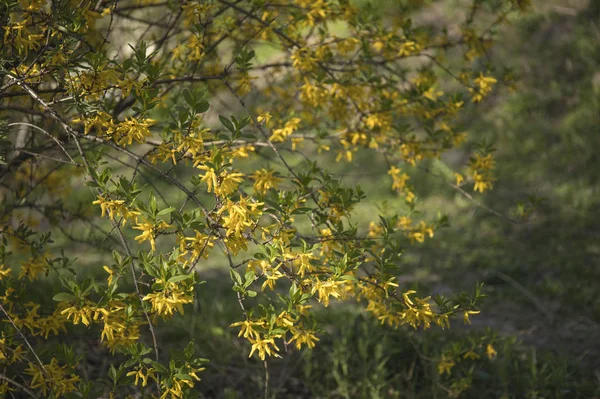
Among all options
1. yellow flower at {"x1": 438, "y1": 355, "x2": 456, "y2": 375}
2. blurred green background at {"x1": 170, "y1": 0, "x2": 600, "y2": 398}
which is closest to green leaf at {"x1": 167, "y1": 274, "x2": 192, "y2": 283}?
blurred green background at {"x1": 170, "y1": 0, "x2": 600, "y2": 398}

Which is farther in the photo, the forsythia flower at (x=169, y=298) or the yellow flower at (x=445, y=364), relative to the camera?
the yellow flower at (x=445, y=364)

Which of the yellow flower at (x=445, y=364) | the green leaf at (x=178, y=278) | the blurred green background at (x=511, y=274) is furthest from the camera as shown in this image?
the blurred green background at (x=511, y=274)

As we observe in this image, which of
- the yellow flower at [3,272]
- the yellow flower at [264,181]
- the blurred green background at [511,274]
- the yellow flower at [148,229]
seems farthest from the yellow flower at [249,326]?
the blurred green background at [511,274]

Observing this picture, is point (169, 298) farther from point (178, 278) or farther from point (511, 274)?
point (511, 274)

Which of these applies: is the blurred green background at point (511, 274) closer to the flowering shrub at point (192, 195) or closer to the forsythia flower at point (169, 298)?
the flowering shrub at point (192, 195)

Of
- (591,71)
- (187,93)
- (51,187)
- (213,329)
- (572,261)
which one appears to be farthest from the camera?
(591,71)

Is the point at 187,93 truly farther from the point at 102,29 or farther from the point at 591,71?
the point at 591,71

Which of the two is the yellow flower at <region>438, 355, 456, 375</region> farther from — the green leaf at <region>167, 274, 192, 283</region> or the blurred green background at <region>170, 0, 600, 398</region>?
the green leaf at <region>167, 274, 192, 283</region>

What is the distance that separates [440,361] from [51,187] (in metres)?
2.41

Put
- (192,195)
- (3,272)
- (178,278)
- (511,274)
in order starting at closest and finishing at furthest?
1. (178,278)
2. (192,195)
3. (3,272)
4. (511,274)

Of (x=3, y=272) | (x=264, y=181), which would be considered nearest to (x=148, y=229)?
(x=264, y=181)

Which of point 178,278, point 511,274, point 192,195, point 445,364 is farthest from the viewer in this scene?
point 511,274

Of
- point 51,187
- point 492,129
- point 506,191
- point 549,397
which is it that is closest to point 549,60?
point 492,129

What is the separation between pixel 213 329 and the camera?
3.85 m
